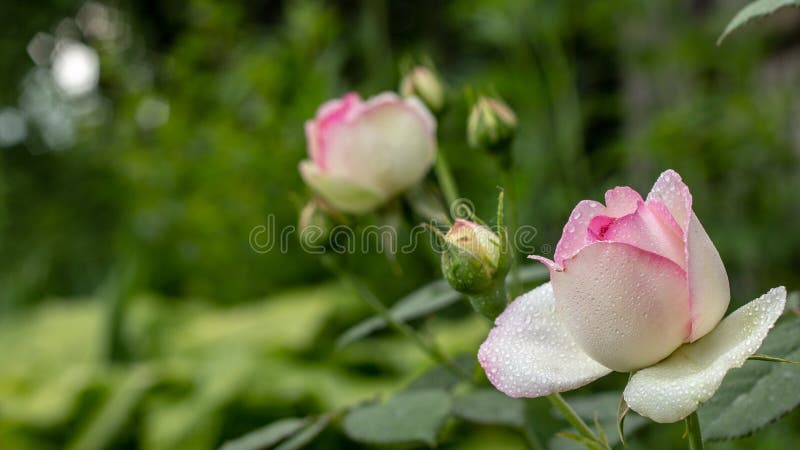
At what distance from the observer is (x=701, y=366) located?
9.1 inches

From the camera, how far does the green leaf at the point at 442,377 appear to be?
462 millimetres

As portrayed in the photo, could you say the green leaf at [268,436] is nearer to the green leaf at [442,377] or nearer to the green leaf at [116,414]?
the green leaf at [442,377]

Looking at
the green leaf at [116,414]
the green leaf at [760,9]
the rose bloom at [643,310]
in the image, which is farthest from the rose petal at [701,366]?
the green leaf at [116,414]

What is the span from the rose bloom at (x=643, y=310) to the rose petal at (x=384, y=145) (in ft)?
0.82

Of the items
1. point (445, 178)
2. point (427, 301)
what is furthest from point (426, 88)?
point (427, 301)

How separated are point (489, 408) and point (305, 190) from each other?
2.38 feet

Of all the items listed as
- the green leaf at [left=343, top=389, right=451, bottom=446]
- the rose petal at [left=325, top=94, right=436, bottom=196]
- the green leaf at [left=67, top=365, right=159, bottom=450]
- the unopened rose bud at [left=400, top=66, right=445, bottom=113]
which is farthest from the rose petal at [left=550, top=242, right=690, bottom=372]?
the green leaf at [left=67, top=365, right=159, bottom=450]

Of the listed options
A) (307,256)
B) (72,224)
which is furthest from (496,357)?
(72,224)

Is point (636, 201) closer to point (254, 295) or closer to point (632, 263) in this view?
point (632, 263)

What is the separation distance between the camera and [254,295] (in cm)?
188

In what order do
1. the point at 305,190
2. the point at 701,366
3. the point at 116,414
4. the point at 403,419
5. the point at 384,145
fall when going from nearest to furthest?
the point at 701,366
the point at 403,419
the point at 384,145
the point at 305,190
the point at 116,414

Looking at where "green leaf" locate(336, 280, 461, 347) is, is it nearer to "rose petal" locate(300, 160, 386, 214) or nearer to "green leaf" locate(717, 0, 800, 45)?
"rose petal" locate(300, 160, 386, 214)

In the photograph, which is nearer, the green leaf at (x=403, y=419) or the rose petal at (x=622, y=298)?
the rose petal at (x=622, y=298)

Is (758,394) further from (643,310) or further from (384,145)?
(384,145)
